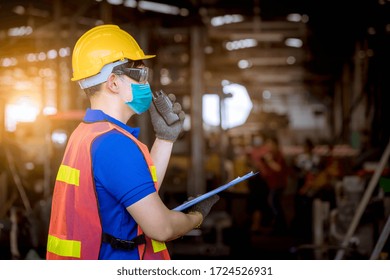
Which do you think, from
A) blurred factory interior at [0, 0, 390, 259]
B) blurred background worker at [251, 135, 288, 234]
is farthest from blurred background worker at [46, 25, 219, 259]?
blurred background worker at [251, 135, 288, 234]

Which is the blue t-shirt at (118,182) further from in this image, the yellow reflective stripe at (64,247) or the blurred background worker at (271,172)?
the blurred background worker at (271,172)

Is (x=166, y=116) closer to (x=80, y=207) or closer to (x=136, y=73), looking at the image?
(x=136, y=73)

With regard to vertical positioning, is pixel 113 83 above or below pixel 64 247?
above

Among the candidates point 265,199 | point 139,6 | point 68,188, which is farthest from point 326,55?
point 68,188

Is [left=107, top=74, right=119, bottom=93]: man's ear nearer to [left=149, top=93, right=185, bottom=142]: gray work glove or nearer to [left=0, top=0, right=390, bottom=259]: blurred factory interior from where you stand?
[left=149, top=93, right=185, bottom=142]: gray work glove

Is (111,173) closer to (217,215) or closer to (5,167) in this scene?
(5,167)

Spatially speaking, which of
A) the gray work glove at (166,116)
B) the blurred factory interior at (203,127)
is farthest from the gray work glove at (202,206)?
the blurred factory interior at (203,127)

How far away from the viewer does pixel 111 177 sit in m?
2.55

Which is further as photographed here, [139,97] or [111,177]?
[139,97]

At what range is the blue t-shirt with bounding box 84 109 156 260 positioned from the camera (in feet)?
8.27

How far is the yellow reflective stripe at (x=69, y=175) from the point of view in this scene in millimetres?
2682

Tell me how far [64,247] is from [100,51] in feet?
2.73

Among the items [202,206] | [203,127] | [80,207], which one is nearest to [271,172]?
[203,127]

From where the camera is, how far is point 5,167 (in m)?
6.90
